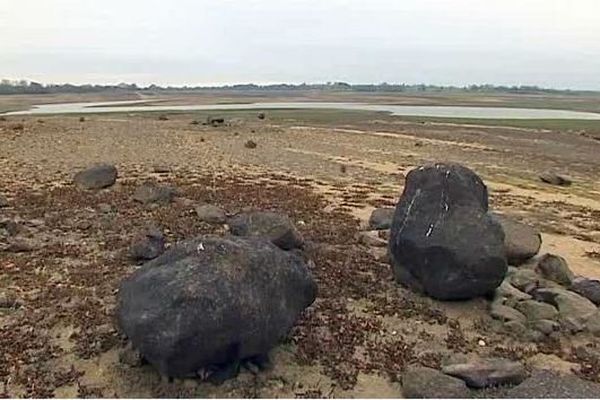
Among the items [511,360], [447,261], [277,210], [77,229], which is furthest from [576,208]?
[77,229]

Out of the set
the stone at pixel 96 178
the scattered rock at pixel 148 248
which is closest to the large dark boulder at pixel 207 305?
the scattered rock at pixel 148 248

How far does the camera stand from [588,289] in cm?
991

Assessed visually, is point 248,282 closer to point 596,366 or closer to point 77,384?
point 77,384

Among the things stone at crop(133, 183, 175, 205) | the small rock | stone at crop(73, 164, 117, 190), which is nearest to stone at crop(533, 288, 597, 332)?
the small rock

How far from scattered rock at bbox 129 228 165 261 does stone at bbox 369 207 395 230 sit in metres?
4.90

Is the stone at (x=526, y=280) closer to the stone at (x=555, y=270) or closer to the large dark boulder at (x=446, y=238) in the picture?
the stone at (x=555, y=270)

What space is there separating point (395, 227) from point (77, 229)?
21.1 ft

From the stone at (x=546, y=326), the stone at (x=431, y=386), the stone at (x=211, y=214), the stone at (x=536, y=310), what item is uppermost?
the stone at (x=211, y=214)

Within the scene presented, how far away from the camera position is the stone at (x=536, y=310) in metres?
9.08

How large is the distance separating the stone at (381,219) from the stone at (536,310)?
4.65 m

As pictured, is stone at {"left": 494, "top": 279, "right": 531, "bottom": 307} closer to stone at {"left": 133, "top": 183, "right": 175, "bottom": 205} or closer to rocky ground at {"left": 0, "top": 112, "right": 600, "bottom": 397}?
rocky ground at {"left": 0, "top": 112, "right": 600, "bottom": 397}

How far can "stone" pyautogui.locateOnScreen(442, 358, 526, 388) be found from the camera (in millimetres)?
6977

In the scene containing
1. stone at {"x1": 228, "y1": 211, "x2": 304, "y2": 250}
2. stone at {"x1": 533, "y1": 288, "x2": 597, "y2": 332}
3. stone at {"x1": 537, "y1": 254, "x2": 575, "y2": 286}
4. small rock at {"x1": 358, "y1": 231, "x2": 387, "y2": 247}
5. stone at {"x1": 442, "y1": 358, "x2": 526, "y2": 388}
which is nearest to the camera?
stone at {"x1": 442, "y1": 358, "x2": 526, "y2": 388}

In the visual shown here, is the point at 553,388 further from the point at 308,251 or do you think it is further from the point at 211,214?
the point at 211,214
